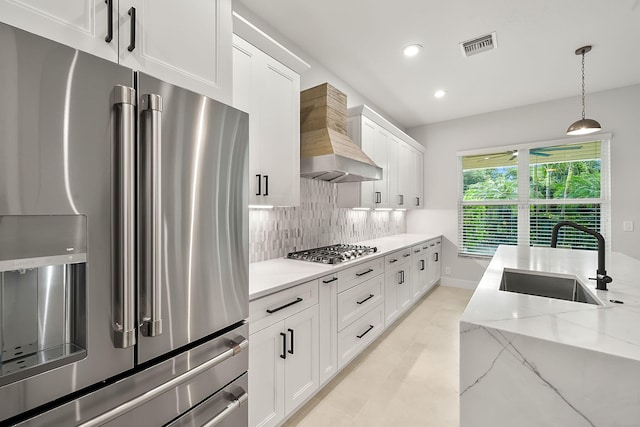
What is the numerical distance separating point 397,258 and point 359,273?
959 mm

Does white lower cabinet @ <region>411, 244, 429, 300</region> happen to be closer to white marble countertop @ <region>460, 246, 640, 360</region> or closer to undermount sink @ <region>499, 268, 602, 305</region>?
undermount sink @ <region>499, 268, 602, 305</region>

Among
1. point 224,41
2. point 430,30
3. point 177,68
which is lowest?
point 177,68

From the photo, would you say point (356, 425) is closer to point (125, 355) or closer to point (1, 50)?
point (125, 355)

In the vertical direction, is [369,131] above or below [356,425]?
above

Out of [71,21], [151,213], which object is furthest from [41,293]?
[71,21]

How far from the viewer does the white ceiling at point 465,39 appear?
227 cm

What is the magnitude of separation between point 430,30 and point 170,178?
2.61 meters

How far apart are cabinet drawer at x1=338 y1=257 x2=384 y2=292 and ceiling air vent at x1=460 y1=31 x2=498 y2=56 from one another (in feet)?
7.28

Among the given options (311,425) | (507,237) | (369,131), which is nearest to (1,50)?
(311,425)

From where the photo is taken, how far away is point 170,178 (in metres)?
1.01

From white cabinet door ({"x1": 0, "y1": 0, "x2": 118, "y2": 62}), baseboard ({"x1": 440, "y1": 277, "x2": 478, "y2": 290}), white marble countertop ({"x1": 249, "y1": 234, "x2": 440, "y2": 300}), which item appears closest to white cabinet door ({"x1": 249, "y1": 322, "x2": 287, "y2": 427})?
white marble countertop ({"x1": 249, "y1": 234, "x2": 440, "y2": 300})

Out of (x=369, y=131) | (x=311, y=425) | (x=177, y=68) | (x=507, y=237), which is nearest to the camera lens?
(x=177, y=68)

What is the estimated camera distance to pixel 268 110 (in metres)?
2.05

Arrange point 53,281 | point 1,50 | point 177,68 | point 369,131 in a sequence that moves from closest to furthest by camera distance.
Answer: point 1,50 < point 53,281 < point 177,68 < point 369,131
